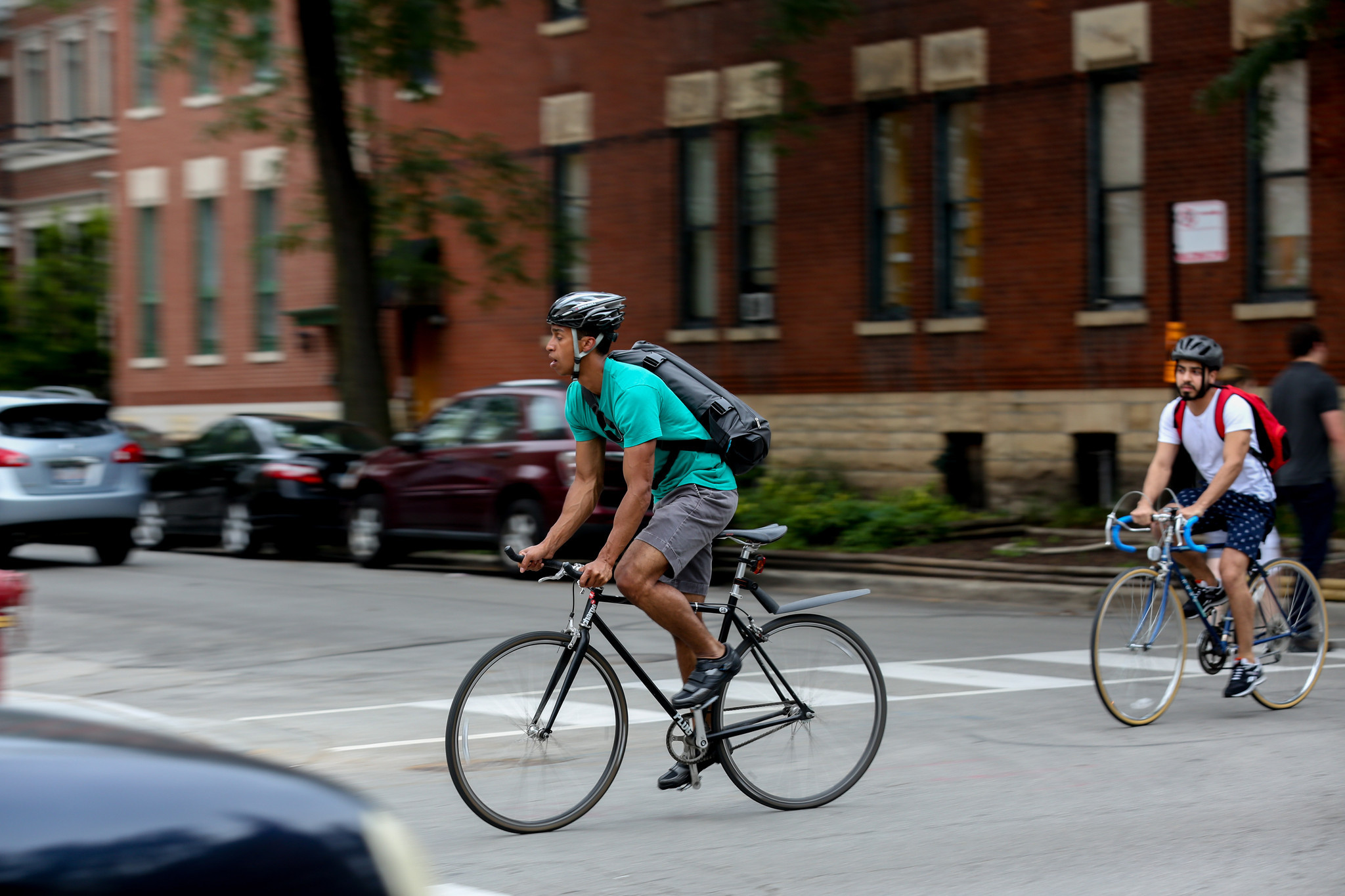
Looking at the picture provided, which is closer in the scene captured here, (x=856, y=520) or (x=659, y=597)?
(x=659, y=597)

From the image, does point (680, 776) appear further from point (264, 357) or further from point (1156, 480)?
point (264, 357)

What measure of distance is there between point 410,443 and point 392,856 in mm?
14805

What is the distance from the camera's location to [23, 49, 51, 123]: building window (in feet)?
126

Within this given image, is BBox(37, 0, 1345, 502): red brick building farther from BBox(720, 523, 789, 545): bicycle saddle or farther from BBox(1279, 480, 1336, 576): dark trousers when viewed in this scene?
BBox(720, 523, 789, 545): bicycle saddle

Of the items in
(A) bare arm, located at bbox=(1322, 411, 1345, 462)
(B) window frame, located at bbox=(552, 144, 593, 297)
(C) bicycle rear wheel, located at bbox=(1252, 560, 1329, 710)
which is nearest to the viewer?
(C) bicycle rear wheel, located at bbox=(1252, 560, 1329, 710)

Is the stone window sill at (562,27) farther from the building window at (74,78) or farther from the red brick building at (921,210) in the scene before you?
the building window at (74,78)

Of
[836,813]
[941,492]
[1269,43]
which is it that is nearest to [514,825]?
[836,813]

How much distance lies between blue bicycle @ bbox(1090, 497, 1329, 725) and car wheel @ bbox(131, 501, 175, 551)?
46.9 ft

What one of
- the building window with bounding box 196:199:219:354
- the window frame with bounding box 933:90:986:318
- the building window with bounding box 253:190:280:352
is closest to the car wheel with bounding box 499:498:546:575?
the window frame with bounding box 933:90:986:318

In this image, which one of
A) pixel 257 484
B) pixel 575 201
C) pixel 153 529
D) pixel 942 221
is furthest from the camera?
pixel 575 201

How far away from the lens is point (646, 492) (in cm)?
583

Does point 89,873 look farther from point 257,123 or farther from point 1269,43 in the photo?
point 257,123

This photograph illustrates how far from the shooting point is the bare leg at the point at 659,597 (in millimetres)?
5891

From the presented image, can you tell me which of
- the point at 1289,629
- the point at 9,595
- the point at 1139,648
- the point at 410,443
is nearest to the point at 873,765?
the point at 1139,648
